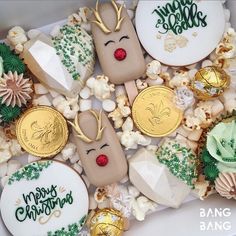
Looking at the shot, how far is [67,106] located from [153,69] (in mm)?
246

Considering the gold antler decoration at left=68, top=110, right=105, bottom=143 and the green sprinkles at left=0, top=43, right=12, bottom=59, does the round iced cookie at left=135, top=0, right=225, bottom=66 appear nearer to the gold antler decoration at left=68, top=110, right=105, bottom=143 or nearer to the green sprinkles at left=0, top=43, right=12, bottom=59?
the gold antler decoration at left=68, top=110, right=105, bottom=143

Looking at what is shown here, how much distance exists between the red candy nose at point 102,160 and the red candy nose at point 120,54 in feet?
0.82

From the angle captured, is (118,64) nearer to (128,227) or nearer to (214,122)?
(214,122)

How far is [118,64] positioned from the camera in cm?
148

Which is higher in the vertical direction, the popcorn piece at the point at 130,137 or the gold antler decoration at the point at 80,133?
the gold antler decoration at the point at 80,133

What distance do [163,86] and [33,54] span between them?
35 centimetres

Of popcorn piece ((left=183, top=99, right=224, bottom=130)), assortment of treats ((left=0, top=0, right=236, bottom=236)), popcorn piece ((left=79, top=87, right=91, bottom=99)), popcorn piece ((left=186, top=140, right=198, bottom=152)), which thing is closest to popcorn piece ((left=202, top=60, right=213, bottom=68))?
assortment of treats ((left=0, top=0, right=236, bottom=236))

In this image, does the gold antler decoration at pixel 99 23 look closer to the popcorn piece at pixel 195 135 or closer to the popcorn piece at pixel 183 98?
the popcorn piece at pixel 183 98

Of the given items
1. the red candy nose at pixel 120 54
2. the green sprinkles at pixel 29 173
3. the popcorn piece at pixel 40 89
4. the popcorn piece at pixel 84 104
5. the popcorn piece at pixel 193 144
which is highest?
the red candy nose at pixel 120 54

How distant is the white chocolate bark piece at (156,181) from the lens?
1471 millimetres

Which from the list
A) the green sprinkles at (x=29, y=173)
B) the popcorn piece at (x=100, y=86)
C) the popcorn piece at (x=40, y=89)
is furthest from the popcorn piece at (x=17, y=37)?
the green sprinkles at (x=29, y=173)

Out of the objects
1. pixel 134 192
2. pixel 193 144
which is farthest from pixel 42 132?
pixel 193 144

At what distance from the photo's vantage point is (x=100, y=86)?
4.90 feet

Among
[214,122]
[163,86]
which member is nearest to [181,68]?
[163,86]
